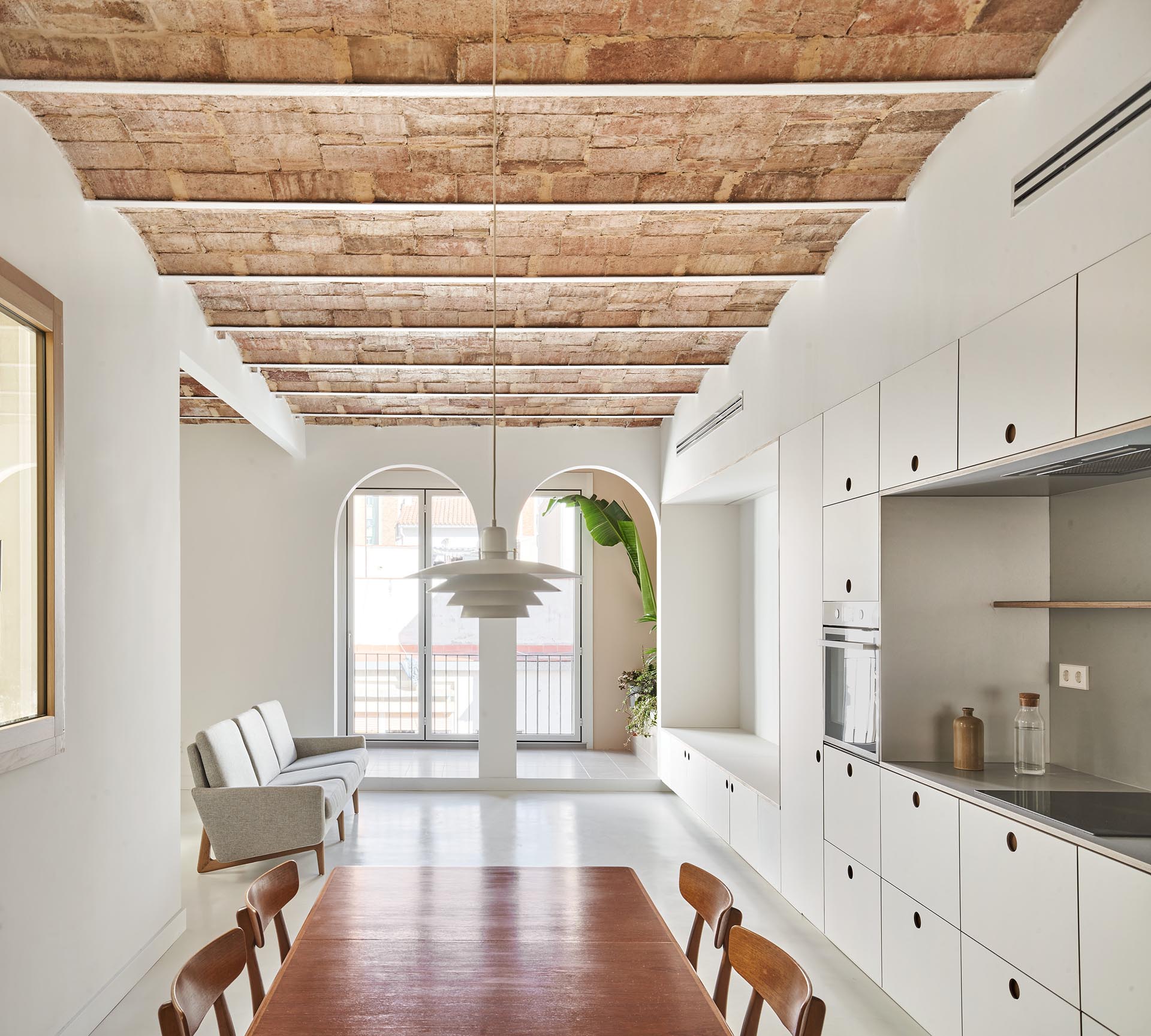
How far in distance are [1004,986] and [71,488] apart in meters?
3.39

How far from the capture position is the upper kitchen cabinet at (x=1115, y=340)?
6.97ft

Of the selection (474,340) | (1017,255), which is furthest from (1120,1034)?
(474,340)

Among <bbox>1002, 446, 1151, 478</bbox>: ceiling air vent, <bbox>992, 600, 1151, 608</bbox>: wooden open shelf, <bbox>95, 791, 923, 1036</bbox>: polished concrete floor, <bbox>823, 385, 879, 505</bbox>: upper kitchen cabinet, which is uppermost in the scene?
<bbox>823, 385, 879, 505</bbox>: upper kitchen cabinet

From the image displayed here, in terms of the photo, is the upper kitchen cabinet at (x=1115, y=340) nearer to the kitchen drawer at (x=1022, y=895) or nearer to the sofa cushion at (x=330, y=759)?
the kitchen drawer at (x=1022, y=895)

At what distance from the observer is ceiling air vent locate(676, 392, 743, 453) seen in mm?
Answer: 5773

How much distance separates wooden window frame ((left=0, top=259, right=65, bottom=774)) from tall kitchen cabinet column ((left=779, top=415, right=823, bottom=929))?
3037 millimetres

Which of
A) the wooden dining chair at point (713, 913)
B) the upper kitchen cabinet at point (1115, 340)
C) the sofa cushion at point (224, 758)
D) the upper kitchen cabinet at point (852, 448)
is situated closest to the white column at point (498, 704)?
the sofa cushion at point (224, 758)

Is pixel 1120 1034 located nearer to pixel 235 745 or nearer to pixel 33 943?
pixel 33 943

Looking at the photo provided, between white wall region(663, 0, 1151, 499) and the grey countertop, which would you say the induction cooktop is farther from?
white wall region(663, 0, 1151, 499)

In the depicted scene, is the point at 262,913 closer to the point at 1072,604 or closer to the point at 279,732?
the point at 1072,604

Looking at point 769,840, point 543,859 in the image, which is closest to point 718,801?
point 769,840

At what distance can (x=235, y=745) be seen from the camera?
565 cm

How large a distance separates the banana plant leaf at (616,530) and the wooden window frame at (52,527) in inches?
228

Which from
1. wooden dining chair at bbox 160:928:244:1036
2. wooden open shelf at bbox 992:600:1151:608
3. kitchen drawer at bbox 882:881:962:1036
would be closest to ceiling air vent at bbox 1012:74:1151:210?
wooden open shelf at bbox 992:600:1151:608
